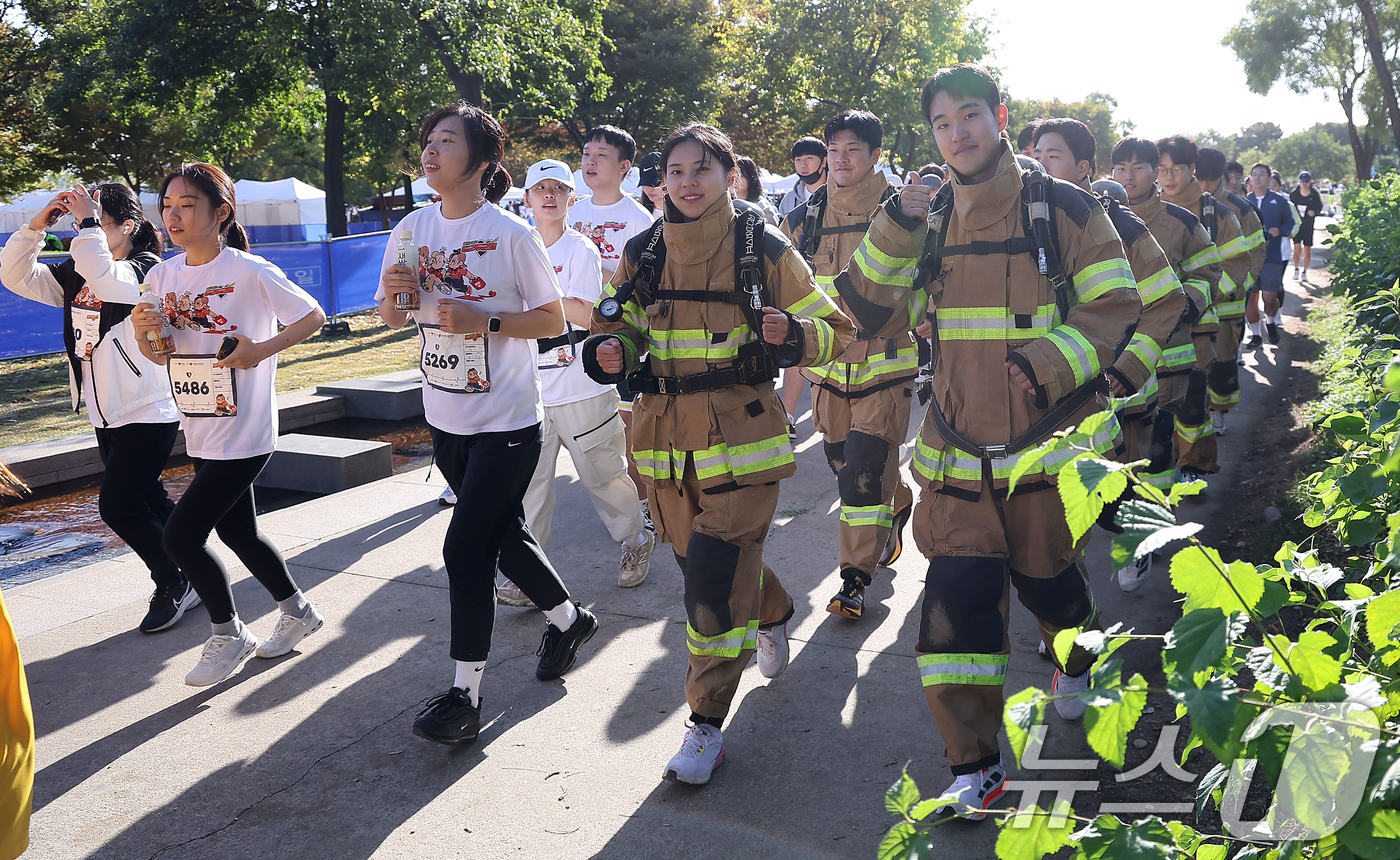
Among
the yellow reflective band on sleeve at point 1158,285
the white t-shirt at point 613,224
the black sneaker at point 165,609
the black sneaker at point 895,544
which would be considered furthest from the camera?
the white t-shirt at point 613,224

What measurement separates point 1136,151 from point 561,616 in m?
4.18

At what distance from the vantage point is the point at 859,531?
16.6ft

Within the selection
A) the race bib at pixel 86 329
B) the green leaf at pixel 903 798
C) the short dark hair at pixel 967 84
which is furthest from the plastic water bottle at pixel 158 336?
the green leaf at pixel 903 798

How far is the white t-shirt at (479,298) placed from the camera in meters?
4.12

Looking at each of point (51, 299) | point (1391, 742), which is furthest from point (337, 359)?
point (1391, 742)

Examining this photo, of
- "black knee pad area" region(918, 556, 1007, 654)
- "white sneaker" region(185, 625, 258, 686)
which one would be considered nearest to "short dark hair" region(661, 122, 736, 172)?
"black knee pad area" region(918, 556, 1007, 654)

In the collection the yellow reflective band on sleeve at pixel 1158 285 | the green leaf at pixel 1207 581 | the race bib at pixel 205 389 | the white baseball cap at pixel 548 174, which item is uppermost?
the white baseball cap at pixel 548 174

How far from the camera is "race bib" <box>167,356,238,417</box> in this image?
450 centimetres

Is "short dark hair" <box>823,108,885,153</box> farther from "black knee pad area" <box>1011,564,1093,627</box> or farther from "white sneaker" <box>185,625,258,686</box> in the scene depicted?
"white sneaker" <box>185,625,258,686</box>

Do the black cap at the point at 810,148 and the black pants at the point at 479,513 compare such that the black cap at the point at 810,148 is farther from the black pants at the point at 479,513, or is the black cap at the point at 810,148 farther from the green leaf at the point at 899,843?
the green leaf at the point at 899,843

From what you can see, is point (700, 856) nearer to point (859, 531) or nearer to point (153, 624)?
point (859, 531)

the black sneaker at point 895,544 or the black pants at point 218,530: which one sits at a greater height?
the black pants at point 218,530

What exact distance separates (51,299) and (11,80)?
87.6 feet

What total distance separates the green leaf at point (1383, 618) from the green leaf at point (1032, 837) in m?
0.57
